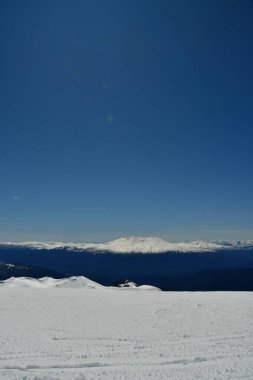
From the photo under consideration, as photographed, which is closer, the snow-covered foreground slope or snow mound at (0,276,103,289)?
the snow-covered foreground slope

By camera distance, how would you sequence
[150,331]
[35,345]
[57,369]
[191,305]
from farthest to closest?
[191,305], [150,331], [35,345], [57,369]

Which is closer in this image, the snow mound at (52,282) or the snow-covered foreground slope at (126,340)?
the snow-covered foreground slope at (126,340)

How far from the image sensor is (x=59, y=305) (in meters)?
25.3

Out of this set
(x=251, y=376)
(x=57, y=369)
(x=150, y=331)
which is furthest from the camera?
(x=150, y=331)

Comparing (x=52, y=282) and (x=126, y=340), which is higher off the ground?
(x=126, y=340)

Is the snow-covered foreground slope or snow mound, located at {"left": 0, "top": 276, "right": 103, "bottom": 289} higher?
the snow-covered foreground slope

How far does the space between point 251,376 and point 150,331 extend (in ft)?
25.2

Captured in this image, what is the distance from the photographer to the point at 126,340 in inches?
604

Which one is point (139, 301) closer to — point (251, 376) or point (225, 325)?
point (225, 325)

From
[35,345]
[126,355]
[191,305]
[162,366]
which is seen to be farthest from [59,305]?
[162,366]

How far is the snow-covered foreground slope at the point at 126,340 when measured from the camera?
35.3ft

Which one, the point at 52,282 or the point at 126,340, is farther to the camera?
the point at 52,282

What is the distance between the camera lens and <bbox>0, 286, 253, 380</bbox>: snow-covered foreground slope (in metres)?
10.8

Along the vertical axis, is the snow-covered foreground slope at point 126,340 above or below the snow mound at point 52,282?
above
